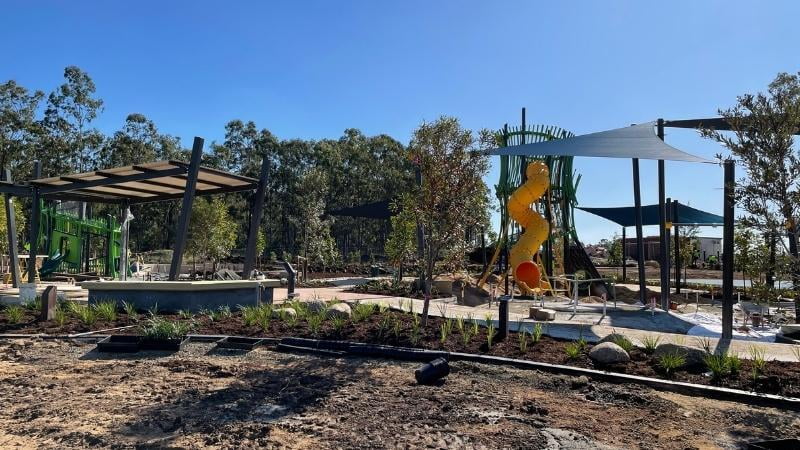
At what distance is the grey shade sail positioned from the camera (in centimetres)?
751

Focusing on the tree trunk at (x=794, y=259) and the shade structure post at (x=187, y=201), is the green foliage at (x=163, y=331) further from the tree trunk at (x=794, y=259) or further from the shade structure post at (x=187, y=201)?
the tree trunk at (x=794, y=259)

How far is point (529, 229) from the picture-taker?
460 inches

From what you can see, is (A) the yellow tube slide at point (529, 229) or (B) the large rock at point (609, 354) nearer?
(B) the large rock at point (609, 354)

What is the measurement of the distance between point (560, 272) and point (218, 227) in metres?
11.5

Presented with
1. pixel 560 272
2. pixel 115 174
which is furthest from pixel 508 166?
pixel 115 174

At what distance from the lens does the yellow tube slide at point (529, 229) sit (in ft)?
37.5

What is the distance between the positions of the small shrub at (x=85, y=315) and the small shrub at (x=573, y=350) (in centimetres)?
651

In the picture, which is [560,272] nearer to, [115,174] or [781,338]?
[781,338]

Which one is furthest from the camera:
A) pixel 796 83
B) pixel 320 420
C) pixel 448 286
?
pixel 448 286

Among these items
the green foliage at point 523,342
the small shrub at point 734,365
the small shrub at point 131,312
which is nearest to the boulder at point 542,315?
the green foliage at point 523,342

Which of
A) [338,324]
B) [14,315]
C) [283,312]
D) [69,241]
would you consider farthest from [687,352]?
[69,241]

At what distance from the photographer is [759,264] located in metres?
4.87

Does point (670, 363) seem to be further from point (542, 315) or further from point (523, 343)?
point (542, 315)

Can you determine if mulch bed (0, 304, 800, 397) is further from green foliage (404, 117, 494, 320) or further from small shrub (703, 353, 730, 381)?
green foliage (404, 117, 494, 320)
